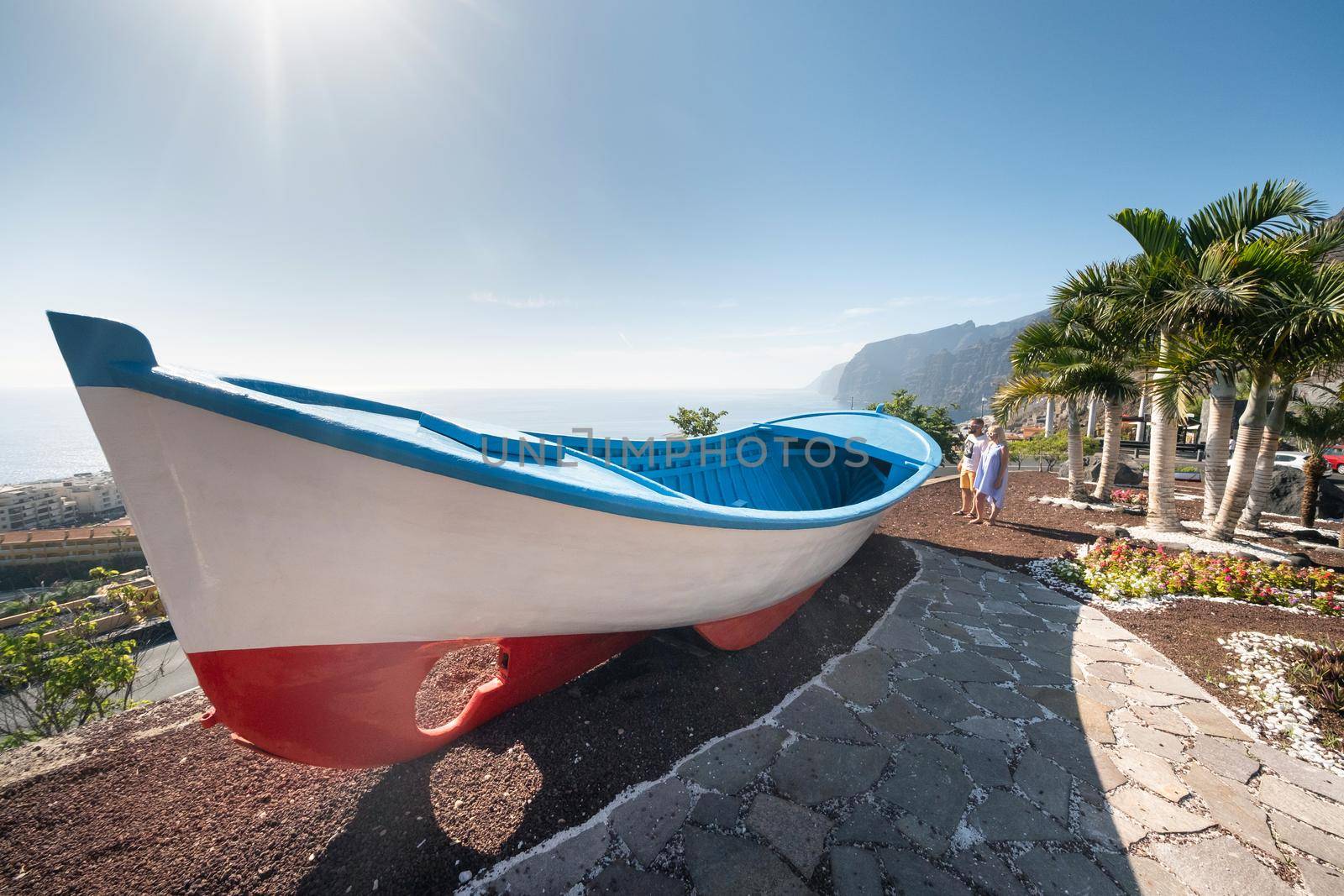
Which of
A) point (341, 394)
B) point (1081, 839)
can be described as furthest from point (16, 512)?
point (1081, 839)

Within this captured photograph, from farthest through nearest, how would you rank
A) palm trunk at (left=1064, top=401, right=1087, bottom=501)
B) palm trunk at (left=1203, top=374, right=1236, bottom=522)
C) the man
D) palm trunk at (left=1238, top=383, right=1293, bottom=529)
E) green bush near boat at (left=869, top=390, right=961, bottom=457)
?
green bush near boat at (left=869, top=390, right=961, bottom=457), palm trunk at (left=1064, top=401, right=1087, bottom=501), the man, palm trunk at (left=1238, top=383, right=1293, bottom=529), palm trunk at (left=1203, top=374, right=1236, bottom=522)

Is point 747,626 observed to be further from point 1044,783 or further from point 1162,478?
point 1162,478

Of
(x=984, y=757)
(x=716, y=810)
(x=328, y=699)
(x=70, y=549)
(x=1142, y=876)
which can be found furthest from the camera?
(x=70, y=549)

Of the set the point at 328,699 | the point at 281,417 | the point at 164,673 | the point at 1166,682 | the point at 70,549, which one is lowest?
the point at 70,549

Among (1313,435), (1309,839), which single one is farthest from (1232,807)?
(1313,435)

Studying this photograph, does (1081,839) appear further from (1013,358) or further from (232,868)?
(1013,358)

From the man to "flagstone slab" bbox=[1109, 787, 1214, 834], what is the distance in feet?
21.1

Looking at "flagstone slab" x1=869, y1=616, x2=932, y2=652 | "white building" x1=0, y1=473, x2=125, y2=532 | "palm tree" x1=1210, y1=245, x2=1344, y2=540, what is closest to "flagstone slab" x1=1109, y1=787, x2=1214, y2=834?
"flagstone slab" x1=869, y1=616, x2=932, y2=652

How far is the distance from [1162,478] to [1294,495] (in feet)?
18.0

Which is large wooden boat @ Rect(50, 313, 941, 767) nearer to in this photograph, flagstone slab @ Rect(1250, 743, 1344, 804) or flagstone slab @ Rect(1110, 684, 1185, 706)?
flagstone slab @ Rect(1110, 684, 1185, 706)

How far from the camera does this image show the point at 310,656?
6.93 feet

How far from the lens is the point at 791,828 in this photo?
2.31 meters

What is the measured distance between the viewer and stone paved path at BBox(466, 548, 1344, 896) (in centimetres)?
207

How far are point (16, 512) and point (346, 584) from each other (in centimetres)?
9146
